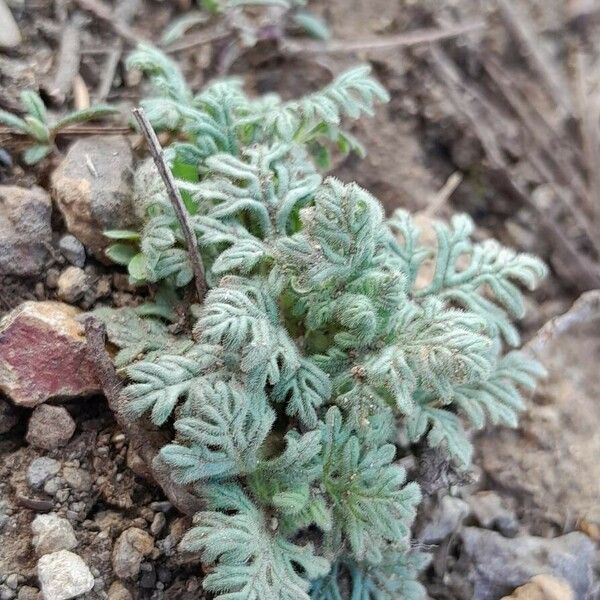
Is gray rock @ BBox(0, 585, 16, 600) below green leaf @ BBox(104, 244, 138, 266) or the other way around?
below

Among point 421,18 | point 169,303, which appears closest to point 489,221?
point 421,18

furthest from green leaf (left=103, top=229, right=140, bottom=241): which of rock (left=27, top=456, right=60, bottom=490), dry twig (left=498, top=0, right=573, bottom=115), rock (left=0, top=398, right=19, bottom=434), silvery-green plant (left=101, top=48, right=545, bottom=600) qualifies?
dry twig (left=498, top=0, right=573, bottom=115)

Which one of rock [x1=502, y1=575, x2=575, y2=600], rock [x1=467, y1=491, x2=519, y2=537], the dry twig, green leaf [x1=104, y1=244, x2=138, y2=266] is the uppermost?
the dry twig

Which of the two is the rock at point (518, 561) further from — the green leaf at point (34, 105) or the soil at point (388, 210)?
the green leaf at point (34, 105)

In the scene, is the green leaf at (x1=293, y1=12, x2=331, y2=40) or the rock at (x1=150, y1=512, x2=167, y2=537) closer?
the rock at (x1=150, y1=512, x2=167, y2=537)

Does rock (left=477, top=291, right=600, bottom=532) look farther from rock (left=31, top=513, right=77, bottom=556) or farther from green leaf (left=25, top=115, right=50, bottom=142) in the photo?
green leaf (left=25, top=115, right=50, bottom=142)

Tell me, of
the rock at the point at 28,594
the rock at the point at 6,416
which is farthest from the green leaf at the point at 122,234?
the rock at the point at 28,594
